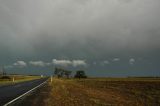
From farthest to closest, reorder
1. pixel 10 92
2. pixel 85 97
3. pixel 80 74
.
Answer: pixel 80 74 → pixel 10 92 → pixel 85 97

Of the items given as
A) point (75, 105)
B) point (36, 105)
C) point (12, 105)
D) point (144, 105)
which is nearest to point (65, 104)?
point (75, 105)

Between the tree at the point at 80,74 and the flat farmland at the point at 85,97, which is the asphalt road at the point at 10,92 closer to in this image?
the flat farmland at the point at 85,97

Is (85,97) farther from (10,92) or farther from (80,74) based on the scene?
(80,74)

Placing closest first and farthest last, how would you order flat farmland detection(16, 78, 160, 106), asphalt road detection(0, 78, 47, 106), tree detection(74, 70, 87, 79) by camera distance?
flat farmland detection(16, 78, 160, 106) → asphalt road detection(0, 78, 47, 106) → tree detection(74, 70, 87, 79)

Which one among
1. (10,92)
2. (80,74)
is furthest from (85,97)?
(80,74)

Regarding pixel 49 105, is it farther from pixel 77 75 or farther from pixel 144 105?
pixel 77 75

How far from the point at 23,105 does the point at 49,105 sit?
66.3 inches

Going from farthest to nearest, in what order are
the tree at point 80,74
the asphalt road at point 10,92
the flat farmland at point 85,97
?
1. the tree at point 80,74
2. the asphalt road at point 10,92
3. the flat farmland at point 85,97

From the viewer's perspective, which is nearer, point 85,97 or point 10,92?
point 85,97

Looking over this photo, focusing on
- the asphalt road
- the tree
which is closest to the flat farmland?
the asphalt road

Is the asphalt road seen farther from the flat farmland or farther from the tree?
the tree

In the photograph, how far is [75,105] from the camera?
727 inches

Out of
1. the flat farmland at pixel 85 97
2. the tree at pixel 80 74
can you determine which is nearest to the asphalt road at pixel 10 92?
the flat farmland at pixel 85 97

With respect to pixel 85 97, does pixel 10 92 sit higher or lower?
higher
